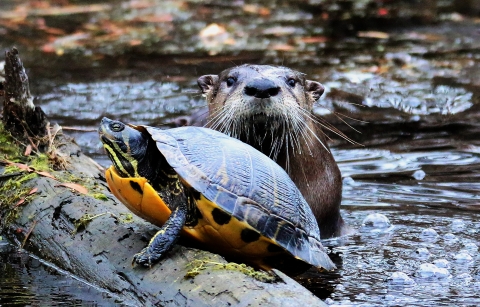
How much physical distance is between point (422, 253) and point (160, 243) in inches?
76.6

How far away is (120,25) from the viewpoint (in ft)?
46.5

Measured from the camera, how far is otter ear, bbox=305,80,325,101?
5879 mm

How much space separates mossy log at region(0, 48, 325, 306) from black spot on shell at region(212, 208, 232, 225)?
16 centimetres

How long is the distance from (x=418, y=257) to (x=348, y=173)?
2716 mm

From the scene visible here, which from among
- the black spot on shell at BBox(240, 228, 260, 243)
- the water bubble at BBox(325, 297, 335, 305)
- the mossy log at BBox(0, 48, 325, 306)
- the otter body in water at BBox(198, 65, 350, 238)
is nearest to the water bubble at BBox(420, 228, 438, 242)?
the otter body in water at BBox(198, 65, 350, 238)

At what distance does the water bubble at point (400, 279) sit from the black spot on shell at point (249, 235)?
104 centimetres

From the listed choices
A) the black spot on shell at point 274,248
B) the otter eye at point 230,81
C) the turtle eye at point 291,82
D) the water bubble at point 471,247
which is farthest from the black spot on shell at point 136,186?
the water bubble at point 471,247

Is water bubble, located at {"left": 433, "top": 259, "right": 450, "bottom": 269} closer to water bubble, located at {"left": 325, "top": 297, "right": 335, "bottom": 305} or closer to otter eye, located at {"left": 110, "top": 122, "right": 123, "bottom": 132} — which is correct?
water bubble, located at {"left": 325, "top": 297, "right": 335, "bottom": 305}

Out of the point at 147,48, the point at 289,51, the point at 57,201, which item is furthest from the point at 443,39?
the point at 57,201

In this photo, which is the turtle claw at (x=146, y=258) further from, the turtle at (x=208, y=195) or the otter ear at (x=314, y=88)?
the otter ear at (x=314, y=88)

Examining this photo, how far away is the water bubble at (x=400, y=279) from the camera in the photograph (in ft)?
14.5

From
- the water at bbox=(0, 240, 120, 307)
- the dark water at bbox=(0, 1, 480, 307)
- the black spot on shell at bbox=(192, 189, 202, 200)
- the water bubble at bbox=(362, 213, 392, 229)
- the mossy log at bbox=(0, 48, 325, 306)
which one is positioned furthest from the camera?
the water bubble at bbox=(362, 213, 392, 229)

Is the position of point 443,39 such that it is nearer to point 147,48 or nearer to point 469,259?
point 147,48

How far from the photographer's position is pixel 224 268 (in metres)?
3.44
